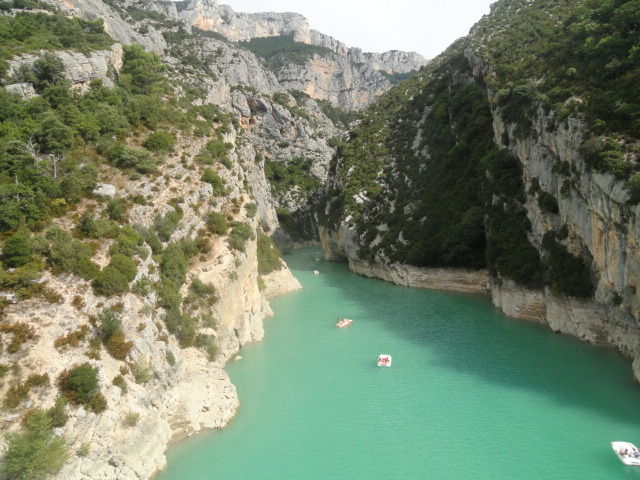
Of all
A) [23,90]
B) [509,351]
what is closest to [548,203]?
[509,351]

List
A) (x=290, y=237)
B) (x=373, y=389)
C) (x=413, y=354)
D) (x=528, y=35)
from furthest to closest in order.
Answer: (x=290, y=237) → (x=528, y=35) → (x=413, y=354) → (x=373, y=389)

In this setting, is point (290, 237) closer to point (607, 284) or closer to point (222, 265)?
point (222, 265)

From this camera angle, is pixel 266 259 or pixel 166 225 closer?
pixel 166 225

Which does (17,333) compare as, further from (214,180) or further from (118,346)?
(214,180)

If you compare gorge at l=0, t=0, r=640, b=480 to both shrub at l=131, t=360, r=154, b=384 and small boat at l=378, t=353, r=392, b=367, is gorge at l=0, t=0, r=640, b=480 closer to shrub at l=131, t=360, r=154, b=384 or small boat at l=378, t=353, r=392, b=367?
shrub at l=131, t=360, r=154, b=384

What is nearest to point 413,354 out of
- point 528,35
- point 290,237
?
point 528,35

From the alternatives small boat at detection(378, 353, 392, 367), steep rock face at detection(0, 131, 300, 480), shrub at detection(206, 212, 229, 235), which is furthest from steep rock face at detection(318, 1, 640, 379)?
shrub at detection(206, 212, 229, 235)

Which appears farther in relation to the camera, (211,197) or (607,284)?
(211,197)

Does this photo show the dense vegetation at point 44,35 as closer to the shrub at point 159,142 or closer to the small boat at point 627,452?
the shrub at point 159,142
